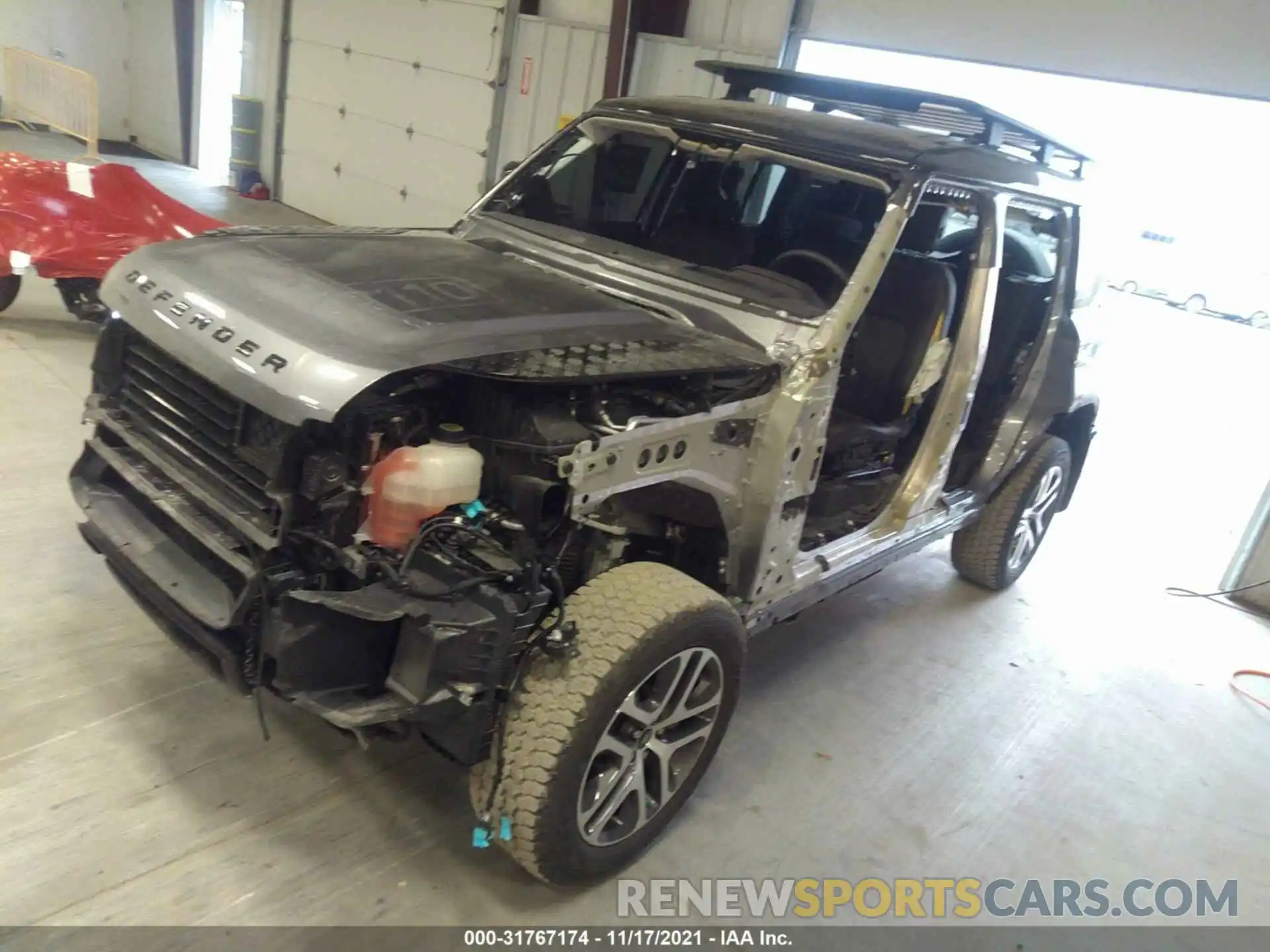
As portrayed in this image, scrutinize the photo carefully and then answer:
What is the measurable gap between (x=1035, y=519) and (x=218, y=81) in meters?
11.8

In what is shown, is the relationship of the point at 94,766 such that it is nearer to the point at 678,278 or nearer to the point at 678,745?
the point at 678,745

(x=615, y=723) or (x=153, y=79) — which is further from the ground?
(x=153, y=79)

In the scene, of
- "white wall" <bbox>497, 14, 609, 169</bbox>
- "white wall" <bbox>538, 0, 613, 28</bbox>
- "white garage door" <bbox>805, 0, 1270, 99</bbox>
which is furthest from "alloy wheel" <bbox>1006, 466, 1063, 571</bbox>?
"white wall" <bbox>538, 0, 613, 28</bbox>

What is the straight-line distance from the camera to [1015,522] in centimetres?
406

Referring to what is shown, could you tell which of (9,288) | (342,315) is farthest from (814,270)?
(9,288)

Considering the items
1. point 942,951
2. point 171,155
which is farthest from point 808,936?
point 171,155

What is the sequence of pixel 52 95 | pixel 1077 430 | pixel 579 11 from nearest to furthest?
1. pixel 1077 430
2. pixel 579 11
3. pixel 52 95

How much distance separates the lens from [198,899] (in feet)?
6.68

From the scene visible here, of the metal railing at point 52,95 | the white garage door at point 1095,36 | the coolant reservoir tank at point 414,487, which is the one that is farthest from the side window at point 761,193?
the metal railing at point 52,95

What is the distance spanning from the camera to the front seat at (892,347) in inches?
126

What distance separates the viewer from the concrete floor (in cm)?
215

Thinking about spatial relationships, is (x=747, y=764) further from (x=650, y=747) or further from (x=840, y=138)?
(x=840, y=138)

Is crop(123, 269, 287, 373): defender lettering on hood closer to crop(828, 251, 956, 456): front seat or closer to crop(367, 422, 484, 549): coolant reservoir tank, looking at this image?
crop(367, 422, 484, 549): coolant reservoir tank

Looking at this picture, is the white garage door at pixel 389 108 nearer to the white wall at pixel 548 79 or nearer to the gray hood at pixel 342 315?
the white wall at pixel 548 79
